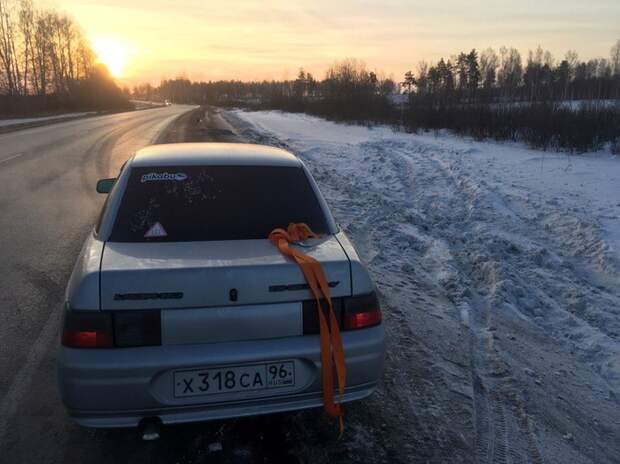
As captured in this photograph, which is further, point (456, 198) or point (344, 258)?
point (456, 198)

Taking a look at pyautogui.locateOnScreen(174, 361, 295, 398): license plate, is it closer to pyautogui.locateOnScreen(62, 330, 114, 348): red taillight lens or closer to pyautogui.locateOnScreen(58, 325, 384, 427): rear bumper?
pyautogui.locateOnScreen(58, 325, 384, 427): rear bumper

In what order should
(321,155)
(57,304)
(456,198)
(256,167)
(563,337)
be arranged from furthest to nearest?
(321,155)
(456,198)
(57,304)
(563,337)
(256,167)

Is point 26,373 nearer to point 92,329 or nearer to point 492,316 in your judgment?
point 92,329

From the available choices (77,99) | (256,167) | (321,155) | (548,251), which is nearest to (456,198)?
(548,251)

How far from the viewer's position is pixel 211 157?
364 centimetres

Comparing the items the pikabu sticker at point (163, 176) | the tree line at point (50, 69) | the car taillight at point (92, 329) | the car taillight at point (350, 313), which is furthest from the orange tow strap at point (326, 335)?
the tree line at point (50, 69)

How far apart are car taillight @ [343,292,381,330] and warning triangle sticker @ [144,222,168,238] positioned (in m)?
1.12

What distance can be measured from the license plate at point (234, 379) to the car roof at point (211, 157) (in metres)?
1.51

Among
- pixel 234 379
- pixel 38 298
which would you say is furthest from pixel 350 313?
pixel 38 298

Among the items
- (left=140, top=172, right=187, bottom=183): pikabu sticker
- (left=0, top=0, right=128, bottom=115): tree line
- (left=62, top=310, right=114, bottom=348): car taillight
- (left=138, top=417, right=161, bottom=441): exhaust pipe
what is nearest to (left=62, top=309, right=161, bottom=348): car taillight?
(left=62, top=310, right=114, bottom=348): car taillight

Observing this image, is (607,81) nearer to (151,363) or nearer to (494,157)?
(494,157)

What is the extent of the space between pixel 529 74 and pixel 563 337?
109m

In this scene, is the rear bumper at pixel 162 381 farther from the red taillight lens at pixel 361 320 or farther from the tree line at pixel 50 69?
the tree line at pixel 50 69

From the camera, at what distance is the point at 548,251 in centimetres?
654
